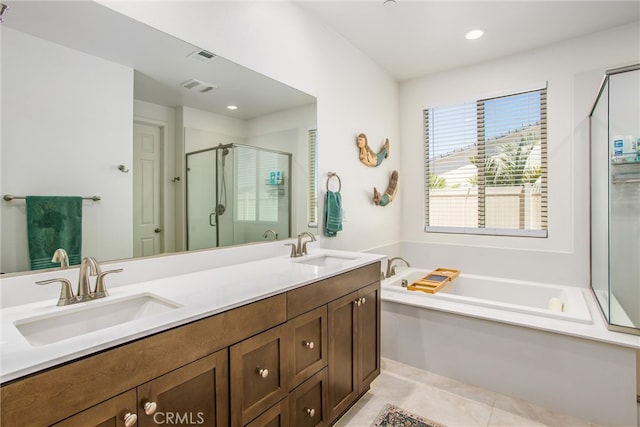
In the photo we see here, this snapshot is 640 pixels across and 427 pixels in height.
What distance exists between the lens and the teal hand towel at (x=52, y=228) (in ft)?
3.48

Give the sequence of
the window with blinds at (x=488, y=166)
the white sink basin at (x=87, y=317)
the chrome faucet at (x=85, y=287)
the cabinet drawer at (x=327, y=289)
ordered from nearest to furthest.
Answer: the white sink basin at (x=87, y=317)
the chrome faucet at (x=85, y=287)
the cabinet drawer at (x=327, y=289)
the window with blinds at (x=488, y=166)

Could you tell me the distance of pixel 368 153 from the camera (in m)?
2.92

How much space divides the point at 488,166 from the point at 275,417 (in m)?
3.00

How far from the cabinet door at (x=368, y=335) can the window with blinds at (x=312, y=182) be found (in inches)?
27.5

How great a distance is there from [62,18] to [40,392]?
4.04 ft

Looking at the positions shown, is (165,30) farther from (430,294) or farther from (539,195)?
(539,195)

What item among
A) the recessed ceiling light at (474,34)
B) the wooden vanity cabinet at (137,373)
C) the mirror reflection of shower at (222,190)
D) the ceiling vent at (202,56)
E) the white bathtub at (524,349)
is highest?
the recessed ceiling light at (474,34)

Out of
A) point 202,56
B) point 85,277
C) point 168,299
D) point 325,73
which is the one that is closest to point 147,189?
point 85,277

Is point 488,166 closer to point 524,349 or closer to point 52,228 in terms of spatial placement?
point 524,349

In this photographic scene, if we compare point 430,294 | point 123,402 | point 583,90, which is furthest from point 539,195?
point 123,402

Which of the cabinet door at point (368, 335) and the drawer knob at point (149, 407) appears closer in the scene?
the drawer knob at point (149, 407)

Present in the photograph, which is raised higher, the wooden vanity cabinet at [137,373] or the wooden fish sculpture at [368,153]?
the wooden fish sculpture at [368,153]

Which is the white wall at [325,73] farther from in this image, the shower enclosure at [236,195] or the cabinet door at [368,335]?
the cabinet door at [368,335]

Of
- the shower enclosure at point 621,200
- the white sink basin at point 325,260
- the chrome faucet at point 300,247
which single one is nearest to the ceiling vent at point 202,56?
the chrome faucet at point 300,247
